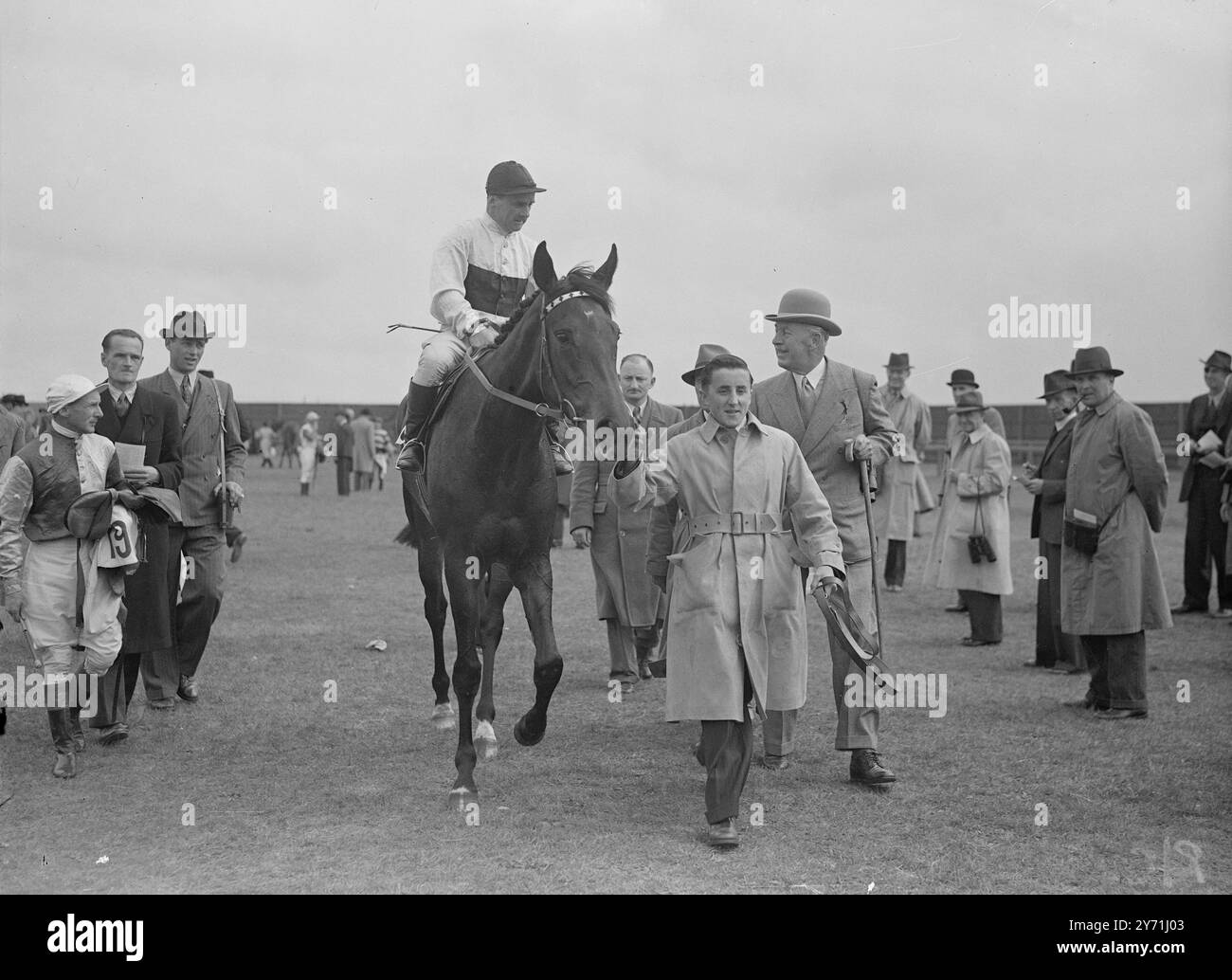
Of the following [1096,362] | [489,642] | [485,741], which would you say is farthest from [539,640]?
[1096,362]

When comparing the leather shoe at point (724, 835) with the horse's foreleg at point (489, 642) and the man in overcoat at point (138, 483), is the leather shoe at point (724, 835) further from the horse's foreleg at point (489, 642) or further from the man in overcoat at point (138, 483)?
the man in overcoat at point (138, 483)

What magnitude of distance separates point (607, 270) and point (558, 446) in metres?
1.41

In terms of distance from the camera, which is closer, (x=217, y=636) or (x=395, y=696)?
(x=395, y=696)

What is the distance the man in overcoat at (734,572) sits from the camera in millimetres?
5297

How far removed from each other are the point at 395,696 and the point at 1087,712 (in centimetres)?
465

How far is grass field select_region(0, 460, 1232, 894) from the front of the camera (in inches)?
190

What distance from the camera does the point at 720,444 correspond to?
18.4ft

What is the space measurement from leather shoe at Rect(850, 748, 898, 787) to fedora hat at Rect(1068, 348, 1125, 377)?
3309 mm

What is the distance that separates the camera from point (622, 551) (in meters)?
8.80

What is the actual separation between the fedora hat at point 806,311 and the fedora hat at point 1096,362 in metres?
2.35

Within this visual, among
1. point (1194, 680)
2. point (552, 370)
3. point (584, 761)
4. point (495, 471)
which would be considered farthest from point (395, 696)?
point (1194, 680)
